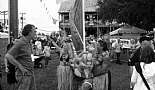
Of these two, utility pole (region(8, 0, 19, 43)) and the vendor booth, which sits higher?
utility pole (region(8, 0, 19, 43))

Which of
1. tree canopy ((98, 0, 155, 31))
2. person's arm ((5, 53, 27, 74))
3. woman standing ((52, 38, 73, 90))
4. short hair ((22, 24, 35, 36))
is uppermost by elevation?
tree canopy ((98, 0, 155, 31))

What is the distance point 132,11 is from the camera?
30453mm

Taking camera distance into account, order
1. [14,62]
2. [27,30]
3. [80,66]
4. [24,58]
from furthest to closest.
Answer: [80,66] → [27,30] → [24,58] → [14,62]

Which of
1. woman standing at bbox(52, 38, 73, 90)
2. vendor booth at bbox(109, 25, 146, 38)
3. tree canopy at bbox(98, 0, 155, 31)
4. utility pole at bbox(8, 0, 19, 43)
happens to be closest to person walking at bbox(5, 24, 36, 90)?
woman standing at bbox(52, 38, 73, 90)

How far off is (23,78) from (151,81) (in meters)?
2.11

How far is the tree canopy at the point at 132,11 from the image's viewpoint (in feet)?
97.1

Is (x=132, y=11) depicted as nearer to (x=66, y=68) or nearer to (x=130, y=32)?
(x=130, y=32)

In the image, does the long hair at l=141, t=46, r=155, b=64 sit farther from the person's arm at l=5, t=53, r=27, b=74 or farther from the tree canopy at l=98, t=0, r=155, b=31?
the tree canopy at l=98, t=0, r=155, b=31

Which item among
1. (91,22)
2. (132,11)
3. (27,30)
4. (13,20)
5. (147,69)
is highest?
(132,11)

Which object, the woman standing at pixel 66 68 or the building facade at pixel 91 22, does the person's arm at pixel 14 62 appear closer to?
the woman standing at pixel 66 68

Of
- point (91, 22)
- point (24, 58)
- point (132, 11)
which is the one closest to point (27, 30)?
point (24, 58)

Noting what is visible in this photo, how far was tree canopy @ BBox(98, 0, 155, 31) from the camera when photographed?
97.1 ft

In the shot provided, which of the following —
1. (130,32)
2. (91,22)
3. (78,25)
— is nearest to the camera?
(78,25)

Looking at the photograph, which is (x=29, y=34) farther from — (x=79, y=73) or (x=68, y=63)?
(x=68, y=63)
